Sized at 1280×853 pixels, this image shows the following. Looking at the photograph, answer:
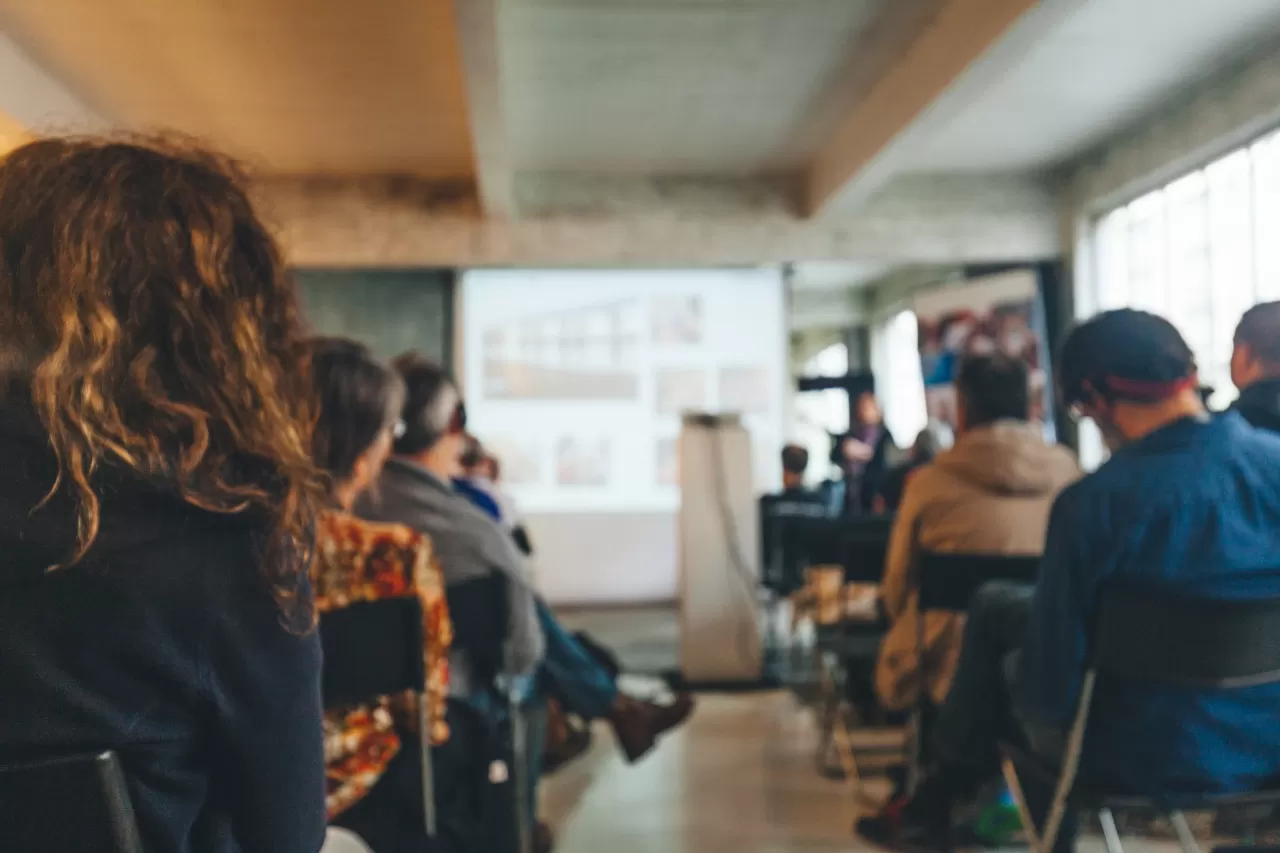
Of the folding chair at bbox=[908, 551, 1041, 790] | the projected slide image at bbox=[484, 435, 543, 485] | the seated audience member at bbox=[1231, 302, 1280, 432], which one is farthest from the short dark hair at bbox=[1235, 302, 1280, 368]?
the projected slide image at bbox=[484, 435, 543, 485]

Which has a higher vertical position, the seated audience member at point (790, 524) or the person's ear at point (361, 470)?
the person's ear at point (361, 470)

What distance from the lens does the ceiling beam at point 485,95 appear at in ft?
10.5

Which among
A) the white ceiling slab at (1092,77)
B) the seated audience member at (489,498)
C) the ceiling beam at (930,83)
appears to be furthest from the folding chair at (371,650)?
the white ceiling slab at (1092,77)

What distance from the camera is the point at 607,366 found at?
635cm

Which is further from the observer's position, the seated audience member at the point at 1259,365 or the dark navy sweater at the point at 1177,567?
the seated audience member at the point at 1259,365

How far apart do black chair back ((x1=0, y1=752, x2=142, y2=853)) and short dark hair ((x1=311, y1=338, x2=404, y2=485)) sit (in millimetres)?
959

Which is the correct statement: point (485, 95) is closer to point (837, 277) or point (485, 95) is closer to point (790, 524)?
point (790, 524)

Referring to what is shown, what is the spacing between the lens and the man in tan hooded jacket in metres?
2.52

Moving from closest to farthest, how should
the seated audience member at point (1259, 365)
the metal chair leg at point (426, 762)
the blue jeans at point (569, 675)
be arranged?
the metal chair leg at point (426, 762) < the seated audience member at point (1259, 365) < the blue jeans at point (569, 675)

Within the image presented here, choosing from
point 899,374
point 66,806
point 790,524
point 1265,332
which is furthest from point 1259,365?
point 899,374

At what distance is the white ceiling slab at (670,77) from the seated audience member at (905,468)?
1.77 meters

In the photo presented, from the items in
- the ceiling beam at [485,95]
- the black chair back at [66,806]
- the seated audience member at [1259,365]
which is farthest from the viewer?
the ceiling beam at [485,95]

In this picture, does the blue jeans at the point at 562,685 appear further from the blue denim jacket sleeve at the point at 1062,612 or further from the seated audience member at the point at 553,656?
the blue denim jacket sleeve at the point at 1062,612

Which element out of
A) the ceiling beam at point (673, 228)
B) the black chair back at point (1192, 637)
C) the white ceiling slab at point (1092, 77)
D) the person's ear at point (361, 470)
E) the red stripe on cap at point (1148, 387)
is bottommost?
the black chair back at point (1192, 637)
